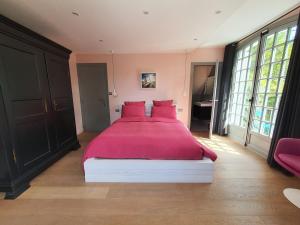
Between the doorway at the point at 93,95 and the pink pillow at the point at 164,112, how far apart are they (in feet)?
4.90

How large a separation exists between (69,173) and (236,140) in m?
3.51

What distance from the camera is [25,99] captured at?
1.71m

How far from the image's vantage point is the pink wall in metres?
3.58

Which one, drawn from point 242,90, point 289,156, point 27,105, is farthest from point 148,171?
point 242,90

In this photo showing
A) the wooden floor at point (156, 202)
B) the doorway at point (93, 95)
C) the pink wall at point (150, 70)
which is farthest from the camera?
the doorway at point (93, 95)

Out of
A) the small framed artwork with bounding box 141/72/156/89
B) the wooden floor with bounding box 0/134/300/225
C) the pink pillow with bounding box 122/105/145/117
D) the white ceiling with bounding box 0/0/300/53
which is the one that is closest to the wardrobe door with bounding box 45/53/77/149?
the white ceiling with bounding box 0/0/300/53

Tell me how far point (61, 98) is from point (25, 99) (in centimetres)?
69

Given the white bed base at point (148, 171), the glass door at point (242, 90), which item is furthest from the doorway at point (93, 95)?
the glass door at point (242, 90)

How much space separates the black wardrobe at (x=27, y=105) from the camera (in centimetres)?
150

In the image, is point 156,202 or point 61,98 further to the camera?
point 61,98

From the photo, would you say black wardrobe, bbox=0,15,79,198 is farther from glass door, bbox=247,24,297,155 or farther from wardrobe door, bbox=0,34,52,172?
glass door, bbox=247,24,297,155

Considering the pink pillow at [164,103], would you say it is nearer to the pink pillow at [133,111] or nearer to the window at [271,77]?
the pink pillow at [133,111]

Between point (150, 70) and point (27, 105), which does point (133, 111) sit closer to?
point (150, 70)

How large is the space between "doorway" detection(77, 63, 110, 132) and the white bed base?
90.5 inches
